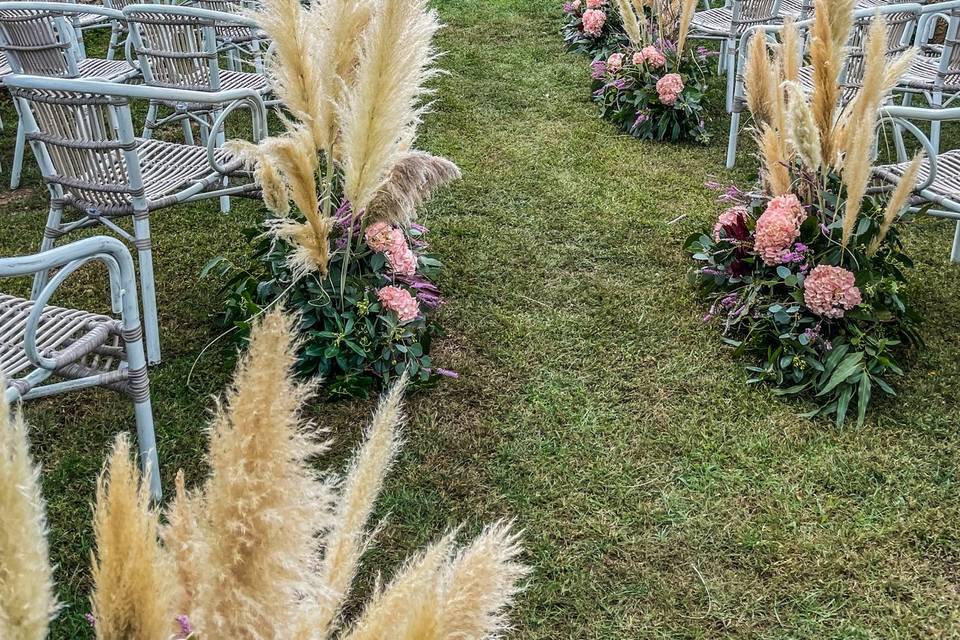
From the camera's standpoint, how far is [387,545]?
2230 millimetres

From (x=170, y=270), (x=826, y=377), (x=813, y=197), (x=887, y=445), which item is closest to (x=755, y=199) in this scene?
(x=813, y=197)

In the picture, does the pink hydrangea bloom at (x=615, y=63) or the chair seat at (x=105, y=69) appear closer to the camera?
the chair seat at (x=105, y=69)

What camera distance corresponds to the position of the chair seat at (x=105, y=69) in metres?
4.30

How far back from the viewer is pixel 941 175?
319 centimetres

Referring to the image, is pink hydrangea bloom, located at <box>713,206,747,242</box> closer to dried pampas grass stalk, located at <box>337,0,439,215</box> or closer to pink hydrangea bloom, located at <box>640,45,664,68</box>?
dried pampas grass stalk, located at <box>337,0,439,215</box>

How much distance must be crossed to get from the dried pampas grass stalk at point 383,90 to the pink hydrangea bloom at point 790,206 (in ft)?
4.94

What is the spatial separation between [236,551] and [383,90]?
1.94m

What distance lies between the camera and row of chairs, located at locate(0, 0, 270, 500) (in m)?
1.93

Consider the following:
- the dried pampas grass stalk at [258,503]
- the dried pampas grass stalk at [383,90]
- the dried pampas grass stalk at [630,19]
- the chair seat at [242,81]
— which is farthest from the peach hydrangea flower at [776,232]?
the dried pampas grass stalk at [258,503]

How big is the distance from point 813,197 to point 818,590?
1.59 m

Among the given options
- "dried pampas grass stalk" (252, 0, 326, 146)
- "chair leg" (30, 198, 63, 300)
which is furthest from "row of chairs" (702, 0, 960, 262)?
"chair leg" (30, 198, 63, 300)

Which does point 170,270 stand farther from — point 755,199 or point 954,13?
point 954,13

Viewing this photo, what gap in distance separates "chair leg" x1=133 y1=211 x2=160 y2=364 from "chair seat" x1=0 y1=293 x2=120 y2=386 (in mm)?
663

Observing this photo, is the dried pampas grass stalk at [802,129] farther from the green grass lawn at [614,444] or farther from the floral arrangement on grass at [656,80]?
the floral arrangement on grass at [656,80]
